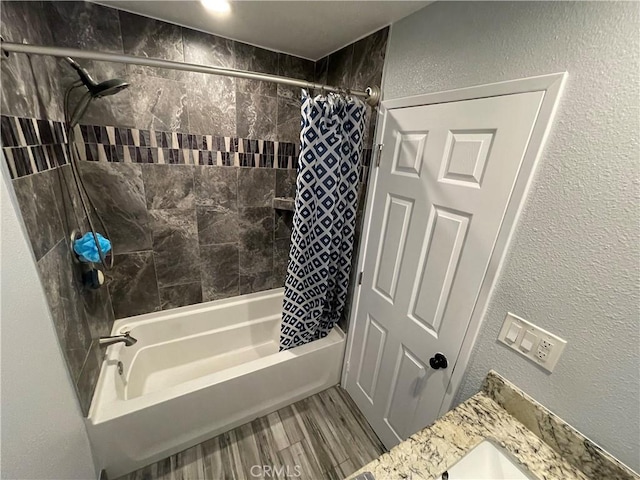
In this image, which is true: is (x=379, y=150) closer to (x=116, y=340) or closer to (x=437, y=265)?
(x=437, y=265)

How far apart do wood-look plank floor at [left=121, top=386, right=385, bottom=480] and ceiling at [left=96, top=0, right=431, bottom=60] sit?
2294 millimetres

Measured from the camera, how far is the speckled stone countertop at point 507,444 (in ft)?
2.28

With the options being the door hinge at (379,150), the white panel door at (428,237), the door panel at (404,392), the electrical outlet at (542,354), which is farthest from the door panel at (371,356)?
the door hinge at (379,150)

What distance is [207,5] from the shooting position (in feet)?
3.98

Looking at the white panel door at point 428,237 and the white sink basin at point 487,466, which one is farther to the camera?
the white panel door at point 428,237

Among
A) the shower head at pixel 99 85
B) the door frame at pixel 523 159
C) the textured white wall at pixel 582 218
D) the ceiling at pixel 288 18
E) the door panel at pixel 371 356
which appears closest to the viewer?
the textured white wall at pixel 582 218

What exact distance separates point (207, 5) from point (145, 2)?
314 millimetres

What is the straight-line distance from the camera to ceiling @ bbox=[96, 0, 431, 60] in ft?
3.71

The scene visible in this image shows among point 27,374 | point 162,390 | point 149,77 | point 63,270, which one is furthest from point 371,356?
point 149,77

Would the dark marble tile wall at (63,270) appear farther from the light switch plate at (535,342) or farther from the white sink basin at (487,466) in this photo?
the light switch plate at (535,342)

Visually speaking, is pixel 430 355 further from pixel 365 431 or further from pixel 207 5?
pixel 207 5

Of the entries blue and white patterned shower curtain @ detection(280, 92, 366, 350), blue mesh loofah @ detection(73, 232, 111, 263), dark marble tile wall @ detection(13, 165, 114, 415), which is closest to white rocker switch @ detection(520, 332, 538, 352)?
blue and white patterned shower curtain @ detection(280, 92, 366, 350)

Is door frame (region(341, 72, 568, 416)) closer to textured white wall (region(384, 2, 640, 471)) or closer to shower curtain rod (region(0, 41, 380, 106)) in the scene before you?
textured white wall (region(384, 2, 640, 471))

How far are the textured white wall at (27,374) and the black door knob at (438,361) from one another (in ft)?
4.42
